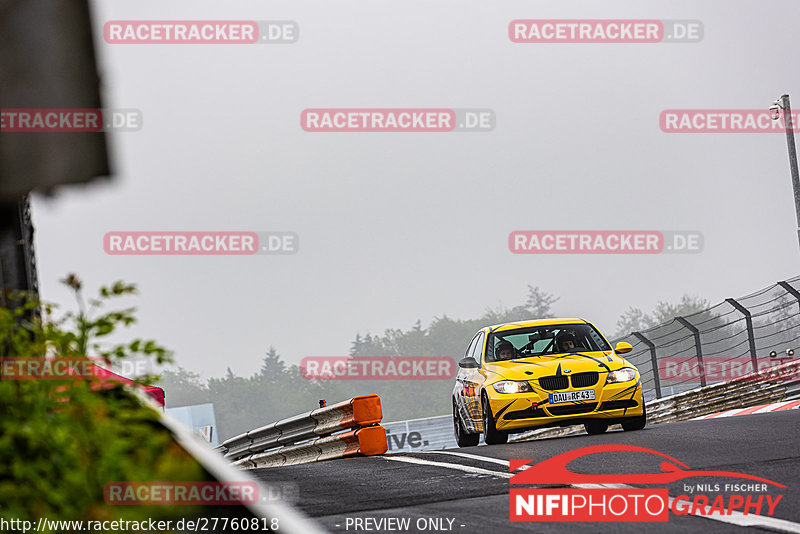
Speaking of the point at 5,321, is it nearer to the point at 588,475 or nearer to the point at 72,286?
the point at 72,286

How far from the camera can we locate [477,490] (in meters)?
7.35

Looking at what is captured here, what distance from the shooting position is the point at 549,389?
12055 mm

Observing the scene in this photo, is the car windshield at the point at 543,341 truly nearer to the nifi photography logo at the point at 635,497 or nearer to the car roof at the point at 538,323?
the car roof at the point at 538,323

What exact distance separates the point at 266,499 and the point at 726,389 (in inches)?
713

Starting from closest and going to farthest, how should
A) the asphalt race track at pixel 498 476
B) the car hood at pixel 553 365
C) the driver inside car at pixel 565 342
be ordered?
1. the asphalt race track at pixel 498 476
2. the car hood at pixel 553 365
3. the driver inside car at pixel 565 342

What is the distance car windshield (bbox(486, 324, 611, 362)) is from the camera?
13078 millimetres

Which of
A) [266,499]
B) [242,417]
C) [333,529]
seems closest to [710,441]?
[333,529]

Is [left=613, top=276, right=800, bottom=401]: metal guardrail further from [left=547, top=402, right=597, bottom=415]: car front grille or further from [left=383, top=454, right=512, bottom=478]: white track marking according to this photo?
[left=383, top=454, right=512, bottom=478]: white track marking

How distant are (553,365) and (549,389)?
0.34 meters

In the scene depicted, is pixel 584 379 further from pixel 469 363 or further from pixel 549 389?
pixel 469 363

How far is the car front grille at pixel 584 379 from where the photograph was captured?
1209cm

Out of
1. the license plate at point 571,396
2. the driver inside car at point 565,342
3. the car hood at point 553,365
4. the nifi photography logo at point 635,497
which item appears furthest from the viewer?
the driver inside car at point 565,342

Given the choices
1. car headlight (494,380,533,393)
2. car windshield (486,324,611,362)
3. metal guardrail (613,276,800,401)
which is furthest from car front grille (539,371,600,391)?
metal guardrail (613,276,800,401)

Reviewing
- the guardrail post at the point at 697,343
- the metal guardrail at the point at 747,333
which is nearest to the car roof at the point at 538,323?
the metal guardrail at the point at 747,333
